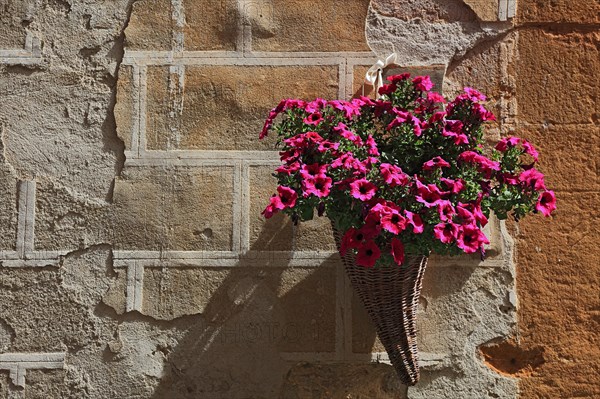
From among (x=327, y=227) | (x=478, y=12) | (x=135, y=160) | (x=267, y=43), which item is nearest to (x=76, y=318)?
(x=135, y=160)

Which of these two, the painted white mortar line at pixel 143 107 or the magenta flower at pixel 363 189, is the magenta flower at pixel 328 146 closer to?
the magenta flower at pixel 363 189

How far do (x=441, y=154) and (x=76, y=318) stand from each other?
4.10 feet

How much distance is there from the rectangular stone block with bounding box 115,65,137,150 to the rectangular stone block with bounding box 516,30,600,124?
1.24 metres

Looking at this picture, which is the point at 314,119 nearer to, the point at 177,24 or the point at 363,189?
the point at 363,189

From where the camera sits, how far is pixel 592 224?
2463mm

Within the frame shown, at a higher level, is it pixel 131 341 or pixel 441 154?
pixel 441 154

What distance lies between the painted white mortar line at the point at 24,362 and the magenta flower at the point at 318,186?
1.05 meters

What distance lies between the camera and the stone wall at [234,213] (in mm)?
2443

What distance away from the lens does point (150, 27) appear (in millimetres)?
2533

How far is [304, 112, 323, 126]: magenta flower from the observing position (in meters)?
2.11

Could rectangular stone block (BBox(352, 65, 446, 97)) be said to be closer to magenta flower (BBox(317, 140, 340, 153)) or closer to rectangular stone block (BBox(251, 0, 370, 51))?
rectangular stone block (BBox(251, 0, 370, 51))

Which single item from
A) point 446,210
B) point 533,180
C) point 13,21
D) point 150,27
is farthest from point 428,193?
point 13,21

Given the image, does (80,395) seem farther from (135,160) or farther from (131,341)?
(135,160)

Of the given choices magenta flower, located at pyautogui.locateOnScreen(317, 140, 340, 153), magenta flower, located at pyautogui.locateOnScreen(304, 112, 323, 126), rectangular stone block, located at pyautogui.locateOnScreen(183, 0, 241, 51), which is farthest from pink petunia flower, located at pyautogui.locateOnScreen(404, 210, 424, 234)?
rectangular stone block, located at pyautogui.locateOnScreen(183, 0, 241, 51)
